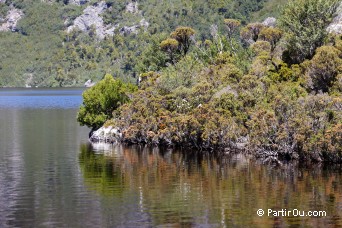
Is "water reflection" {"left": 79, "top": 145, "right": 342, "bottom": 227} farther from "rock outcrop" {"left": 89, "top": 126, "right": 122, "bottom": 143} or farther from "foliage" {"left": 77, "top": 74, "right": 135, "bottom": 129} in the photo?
"foliage" {"left": 77, "top": 74, "right": 135, "bottom": 129}

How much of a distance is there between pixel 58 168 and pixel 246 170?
74.3ft

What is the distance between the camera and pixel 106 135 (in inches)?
4146

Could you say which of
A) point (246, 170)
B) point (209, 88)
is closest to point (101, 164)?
point (246, 170)

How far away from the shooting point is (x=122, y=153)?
8950 centimetres

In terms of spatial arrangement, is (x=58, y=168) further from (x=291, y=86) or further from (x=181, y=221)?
(x=291, y=86)

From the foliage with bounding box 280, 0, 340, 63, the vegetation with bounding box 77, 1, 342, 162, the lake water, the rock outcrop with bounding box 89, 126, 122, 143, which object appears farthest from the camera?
the foliage with bounding box 280, 0, 340, 63

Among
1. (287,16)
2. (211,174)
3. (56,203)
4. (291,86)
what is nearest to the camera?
(56,203)

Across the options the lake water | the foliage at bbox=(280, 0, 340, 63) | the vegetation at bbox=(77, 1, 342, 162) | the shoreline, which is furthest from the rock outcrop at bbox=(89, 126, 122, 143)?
the foliage at bbox=(280, 0, 340, 63)

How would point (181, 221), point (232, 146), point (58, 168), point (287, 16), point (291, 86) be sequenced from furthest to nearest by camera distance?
1. point (287, 16)
2. point (291, 86)
3. point (232, 146)
4. point (58, 168)
5. point (181, 221)

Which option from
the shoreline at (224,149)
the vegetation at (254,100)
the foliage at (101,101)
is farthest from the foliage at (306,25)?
the foliage at (101,101)

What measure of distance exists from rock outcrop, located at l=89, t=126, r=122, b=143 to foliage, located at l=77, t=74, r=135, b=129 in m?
1.87

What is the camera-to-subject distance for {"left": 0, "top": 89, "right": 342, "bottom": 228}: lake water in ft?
161

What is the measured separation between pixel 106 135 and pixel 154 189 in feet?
149

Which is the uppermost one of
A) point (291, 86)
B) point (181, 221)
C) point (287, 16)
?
point (287, 16)
